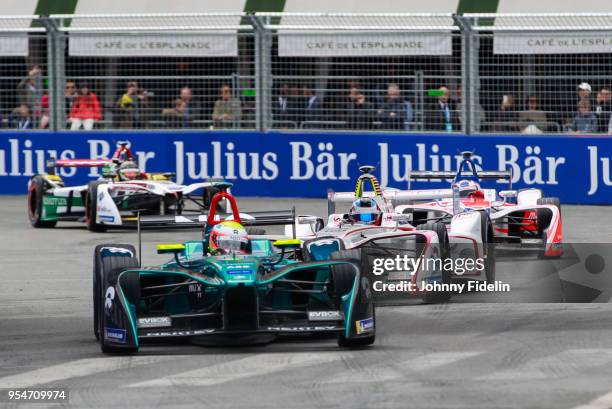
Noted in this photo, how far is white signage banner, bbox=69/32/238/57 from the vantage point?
23.6m

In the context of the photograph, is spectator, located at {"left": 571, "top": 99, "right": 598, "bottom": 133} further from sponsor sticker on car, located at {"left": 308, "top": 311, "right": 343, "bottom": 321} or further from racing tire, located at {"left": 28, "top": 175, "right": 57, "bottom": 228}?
sponsor sticker on car, located at {"left": 308, "top": 311, "right": 343, "bottom": 321}

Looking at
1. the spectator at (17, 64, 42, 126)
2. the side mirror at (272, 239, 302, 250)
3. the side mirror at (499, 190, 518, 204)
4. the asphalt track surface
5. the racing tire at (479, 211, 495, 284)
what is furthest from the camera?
the spectator at (17, 64, 42, 126)

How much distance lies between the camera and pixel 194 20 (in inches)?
1099

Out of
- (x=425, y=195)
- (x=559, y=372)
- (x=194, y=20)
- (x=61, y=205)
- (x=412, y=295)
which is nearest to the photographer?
(x=559, y=372)

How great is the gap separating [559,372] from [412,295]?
3.35 meters

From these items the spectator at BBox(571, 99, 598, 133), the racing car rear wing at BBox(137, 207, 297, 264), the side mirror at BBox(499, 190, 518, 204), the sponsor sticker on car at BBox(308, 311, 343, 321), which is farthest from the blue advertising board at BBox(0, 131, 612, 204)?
the sponsor sticker on car at BBox(308, 311, 343, 321)

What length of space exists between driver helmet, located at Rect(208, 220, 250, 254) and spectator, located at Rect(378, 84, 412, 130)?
11.9 metres

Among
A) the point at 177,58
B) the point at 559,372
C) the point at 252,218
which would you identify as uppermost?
the point at 177,58

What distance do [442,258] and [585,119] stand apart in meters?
9.65

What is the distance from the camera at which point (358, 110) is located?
2295 centimetres

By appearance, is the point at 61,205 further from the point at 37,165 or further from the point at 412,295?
the point at 412,295

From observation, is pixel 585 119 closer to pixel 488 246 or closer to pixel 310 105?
pixel 310 105

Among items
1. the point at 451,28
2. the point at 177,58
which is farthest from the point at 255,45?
the point at 451,28

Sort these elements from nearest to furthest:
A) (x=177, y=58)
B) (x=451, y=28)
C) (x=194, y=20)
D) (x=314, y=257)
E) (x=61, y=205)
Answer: (x=314, y=257), (x=61, y=205), (x=451, y=28), (x=177, y=58), (x=194, y=20)
